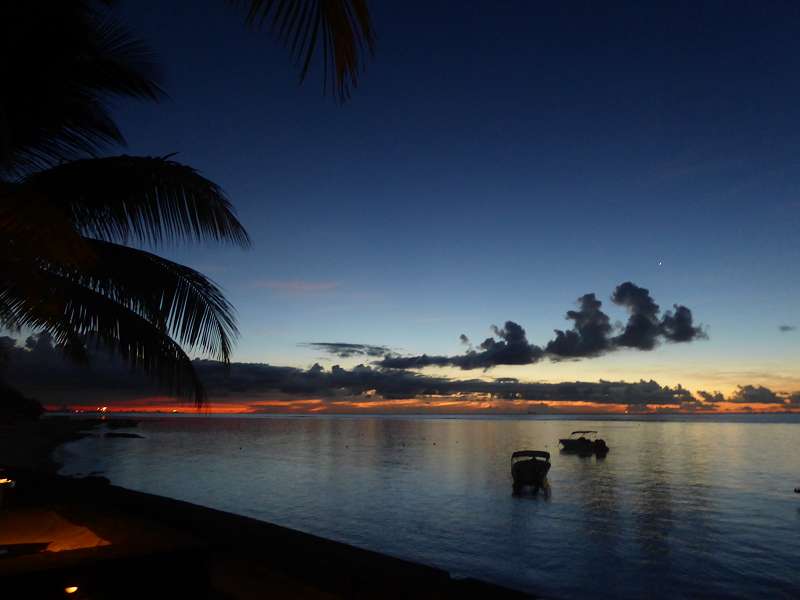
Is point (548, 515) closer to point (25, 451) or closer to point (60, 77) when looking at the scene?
point (60, 77)

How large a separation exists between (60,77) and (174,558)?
4.75 meters

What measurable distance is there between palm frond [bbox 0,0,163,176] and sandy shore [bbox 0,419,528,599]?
3.45 metres

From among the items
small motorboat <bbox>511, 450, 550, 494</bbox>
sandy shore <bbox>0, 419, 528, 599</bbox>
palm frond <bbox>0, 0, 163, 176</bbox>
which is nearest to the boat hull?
small motorboat <bbox>511, 450, 550, 494</bbox>

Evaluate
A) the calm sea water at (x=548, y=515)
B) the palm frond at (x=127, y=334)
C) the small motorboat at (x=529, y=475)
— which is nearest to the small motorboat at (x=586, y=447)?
the calm sea water at (x=548, y=515)

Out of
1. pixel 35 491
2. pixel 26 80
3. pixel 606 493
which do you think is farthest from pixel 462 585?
pixel 606 493

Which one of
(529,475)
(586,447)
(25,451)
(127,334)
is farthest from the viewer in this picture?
(586,447)

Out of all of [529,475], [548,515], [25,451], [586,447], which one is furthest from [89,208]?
[586,447]

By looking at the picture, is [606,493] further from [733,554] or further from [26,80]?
[26,80]

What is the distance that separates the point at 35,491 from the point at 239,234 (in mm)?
16988

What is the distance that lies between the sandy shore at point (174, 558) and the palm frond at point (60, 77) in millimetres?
3452

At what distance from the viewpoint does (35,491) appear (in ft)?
58.1

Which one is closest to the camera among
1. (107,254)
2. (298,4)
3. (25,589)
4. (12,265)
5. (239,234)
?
(298,4)

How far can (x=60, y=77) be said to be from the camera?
5402mm

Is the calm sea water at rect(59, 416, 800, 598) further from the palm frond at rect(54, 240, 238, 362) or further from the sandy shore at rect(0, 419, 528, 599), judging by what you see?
the palm frond at rect(54, 240, 238, 362)
